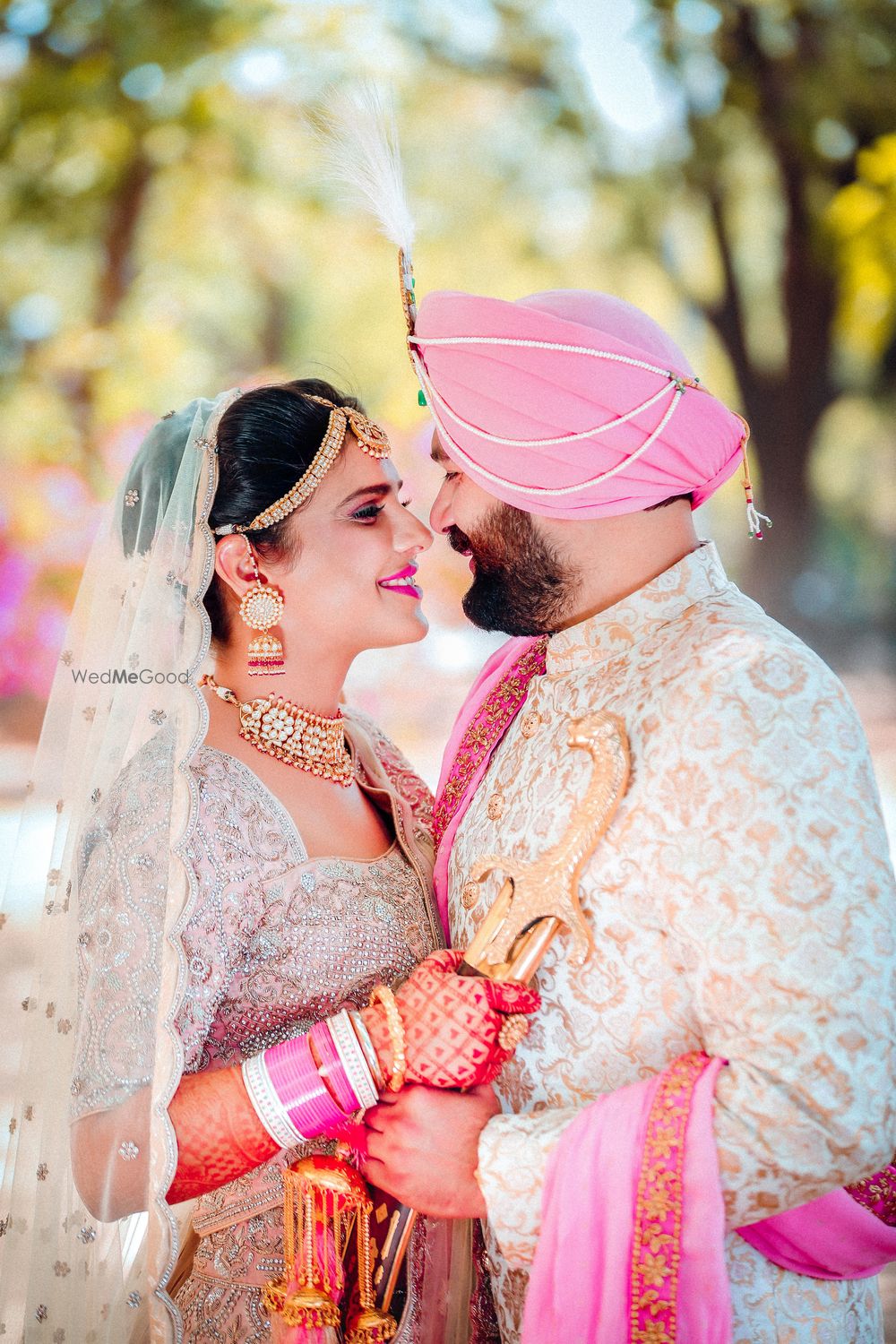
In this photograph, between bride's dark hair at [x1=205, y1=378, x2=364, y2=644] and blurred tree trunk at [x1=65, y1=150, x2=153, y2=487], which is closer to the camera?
bride's dark hair at [x1=205, y1=378, x2=364, y2=644]

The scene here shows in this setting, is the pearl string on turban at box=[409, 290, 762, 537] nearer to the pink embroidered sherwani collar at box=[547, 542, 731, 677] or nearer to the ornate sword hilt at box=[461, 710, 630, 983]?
the pink embroidered sherwani collar at box=[547, 542, 731, 677]

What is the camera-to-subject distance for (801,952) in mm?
1271

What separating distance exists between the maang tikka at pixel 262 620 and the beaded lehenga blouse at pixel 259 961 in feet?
0.65

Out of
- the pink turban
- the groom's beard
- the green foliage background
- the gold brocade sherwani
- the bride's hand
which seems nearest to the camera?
the gold brocade sherwani

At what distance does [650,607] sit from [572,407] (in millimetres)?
328

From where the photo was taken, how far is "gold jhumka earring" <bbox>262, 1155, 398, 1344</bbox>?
1531mm

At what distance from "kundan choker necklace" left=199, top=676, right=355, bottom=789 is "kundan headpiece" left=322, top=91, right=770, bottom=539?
0.56m

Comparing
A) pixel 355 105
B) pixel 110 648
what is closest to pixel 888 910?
pixel 110 648

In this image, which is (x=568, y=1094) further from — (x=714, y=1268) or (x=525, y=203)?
(x=525, y=203)

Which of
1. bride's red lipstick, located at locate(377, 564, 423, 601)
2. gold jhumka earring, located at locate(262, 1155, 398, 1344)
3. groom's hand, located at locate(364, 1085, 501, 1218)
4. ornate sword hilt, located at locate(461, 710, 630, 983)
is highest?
bride's red lipstick, located at locate(377, 564, 423, 601)

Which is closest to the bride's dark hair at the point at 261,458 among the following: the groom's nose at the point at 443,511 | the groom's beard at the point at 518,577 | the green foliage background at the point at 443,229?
the groom's nose at the point at 443,511

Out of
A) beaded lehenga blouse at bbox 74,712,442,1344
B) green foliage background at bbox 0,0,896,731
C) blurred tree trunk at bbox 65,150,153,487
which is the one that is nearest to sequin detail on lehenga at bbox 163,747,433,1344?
beaded lehenga blouse at bbox 74,712,442,1344

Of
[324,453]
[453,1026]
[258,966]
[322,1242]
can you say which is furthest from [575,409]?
[322,1242]

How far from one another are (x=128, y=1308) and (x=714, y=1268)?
0.95 m
